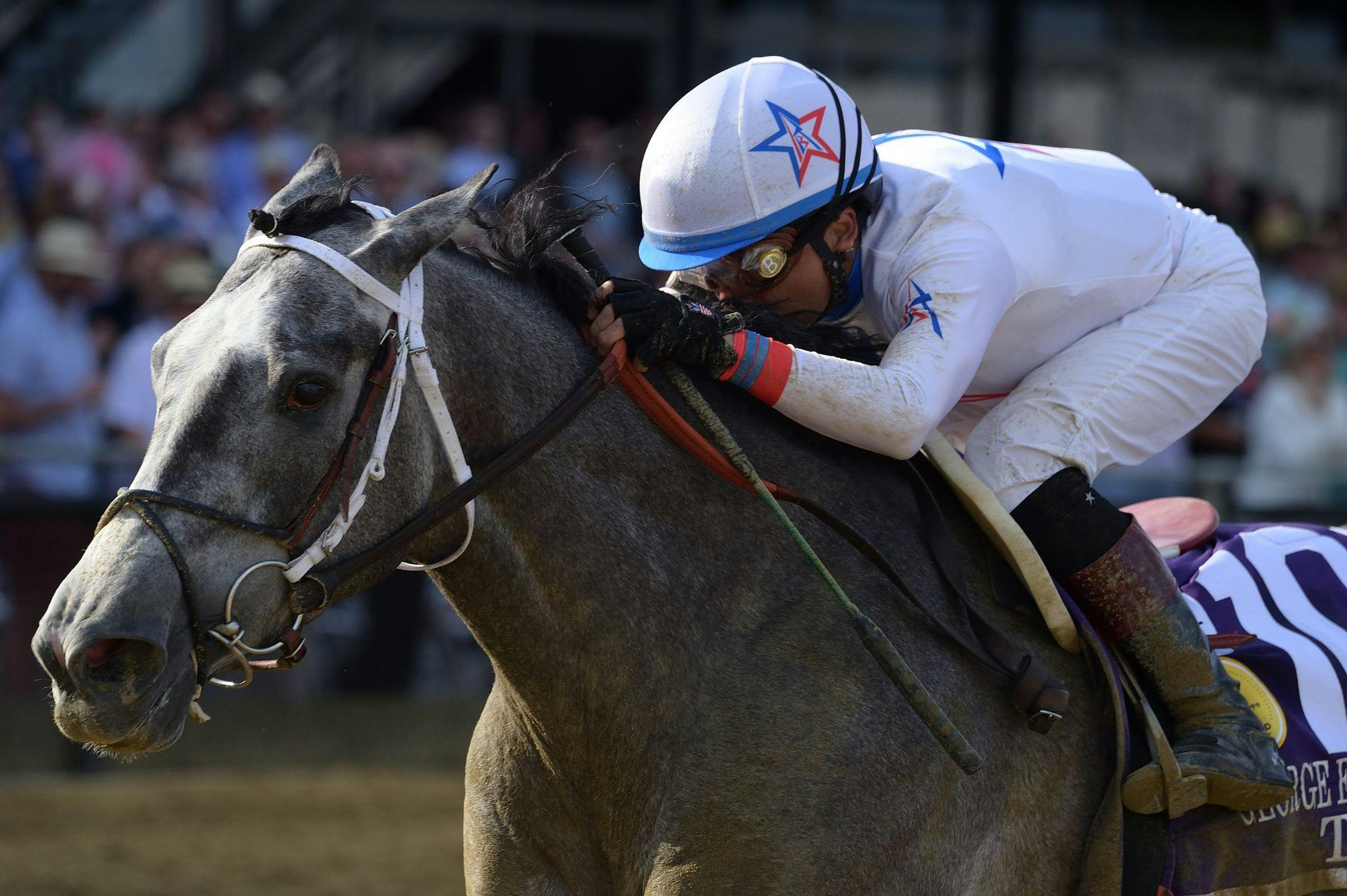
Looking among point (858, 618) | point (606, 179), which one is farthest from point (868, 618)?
point (606, 179)

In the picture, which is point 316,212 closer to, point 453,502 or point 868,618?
point 453,502

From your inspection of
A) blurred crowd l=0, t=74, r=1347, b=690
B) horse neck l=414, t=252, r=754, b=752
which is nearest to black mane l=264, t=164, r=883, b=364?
horse neck l=414, t=252, r=754, b=752

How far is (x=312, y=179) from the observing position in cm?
289

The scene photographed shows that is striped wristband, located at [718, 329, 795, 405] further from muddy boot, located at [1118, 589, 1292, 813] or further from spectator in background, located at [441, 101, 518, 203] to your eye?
spectator in background, located at [441, 101, 518, 203]

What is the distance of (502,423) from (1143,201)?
1.63 metres

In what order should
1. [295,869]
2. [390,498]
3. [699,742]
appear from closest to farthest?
[390,498]
[699,742]
[295,869]

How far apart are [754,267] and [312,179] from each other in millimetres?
882

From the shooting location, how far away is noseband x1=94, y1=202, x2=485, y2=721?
2389mm

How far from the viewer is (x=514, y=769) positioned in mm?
2969

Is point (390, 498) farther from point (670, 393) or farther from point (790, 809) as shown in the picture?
point (790, 809)

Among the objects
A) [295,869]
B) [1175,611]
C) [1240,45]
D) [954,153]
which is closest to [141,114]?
[295,869]

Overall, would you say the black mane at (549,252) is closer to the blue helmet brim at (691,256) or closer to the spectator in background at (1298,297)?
the blue helmet brim at (691,256)

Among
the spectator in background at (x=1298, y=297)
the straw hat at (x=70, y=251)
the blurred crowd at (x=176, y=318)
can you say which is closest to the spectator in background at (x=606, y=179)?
the blurred crowd at (x=176, y=318)

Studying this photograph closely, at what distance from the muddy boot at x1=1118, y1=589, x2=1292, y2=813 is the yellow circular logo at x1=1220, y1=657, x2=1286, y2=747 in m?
0.09
